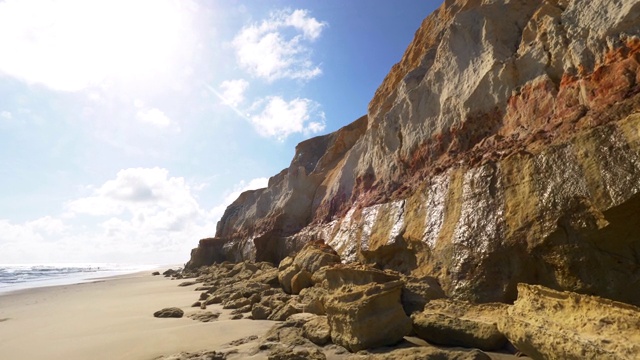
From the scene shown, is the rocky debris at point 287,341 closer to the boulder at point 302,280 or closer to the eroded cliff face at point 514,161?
the eroded cliff face at point 514,161

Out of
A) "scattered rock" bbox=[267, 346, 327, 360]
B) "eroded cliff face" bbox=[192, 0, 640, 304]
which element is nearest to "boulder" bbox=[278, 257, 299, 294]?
A: "eroded cliff face" bbox=[192, 0, 640, 304]

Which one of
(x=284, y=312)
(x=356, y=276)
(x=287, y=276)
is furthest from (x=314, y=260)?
(x=356, y=276)

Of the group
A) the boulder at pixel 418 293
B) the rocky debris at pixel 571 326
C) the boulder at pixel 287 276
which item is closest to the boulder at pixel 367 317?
the boulder at pixel 418 293

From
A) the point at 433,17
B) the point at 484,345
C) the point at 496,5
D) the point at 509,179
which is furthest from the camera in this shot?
the point at 433,17

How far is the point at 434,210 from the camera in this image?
28.5ft

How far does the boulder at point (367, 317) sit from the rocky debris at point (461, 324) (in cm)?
28

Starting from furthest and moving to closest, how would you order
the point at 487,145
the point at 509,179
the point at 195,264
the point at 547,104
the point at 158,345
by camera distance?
1. the point at 195,264
2. the point at 487,145
3. the point at 547,104
4. the point at 509,179
5. the point at 158,345

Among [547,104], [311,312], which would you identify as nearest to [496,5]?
[547,104]

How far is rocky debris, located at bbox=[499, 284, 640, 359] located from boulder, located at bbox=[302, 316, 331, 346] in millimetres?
2360

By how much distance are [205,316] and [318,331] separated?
3.65 meters

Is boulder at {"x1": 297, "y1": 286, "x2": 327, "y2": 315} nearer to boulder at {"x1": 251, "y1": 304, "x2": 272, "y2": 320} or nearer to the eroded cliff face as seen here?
boulder at {"x1": 251, "y1": 304, "x2": 272, "y2": 320}

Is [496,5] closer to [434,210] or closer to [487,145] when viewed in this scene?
[487,145]

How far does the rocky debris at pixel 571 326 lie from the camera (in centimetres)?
296

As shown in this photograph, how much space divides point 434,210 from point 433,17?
14.1 meters
